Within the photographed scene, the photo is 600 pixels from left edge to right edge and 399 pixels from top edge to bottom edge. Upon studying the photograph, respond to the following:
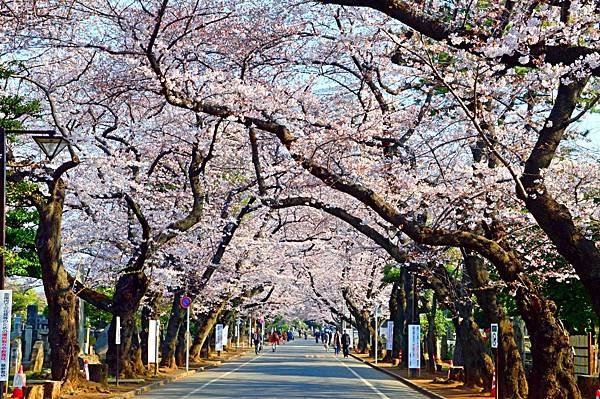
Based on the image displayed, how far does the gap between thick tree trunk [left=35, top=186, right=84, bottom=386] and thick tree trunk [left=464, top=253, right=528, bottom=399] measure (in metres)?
9.47

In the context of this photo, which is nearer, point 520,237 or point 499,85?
point 499,85

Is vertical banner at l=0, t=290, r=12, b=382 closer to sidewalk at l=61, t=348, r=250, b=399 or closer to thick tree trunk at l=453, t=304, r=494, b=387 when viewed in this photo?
sidewalk at l=61, t=348, r=250, b=399

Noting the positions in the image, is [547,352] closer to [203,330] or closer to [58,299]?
[58,299]

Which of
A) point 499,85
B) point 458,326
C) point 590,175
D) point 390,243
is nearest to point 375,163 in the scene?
point 390,243

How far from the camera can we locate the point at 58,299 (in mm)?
22344

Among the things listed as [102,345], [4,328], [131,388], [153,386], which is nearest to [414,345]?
[153,386]

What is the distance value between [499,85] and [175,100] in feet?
17.4

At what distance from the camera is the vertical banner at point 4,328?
14070 millimetres

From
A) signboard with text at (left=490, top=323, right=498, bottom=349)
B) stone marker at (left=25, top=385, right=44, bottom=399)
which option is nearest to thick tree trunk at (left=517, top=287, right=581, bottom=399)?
signboard with text at (left=490, top=323, right=498, bottom=349)

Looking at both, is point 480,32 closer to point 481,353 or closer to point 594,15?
point 594,15

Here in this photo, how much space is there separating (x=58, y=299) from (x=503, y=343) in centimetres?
1040

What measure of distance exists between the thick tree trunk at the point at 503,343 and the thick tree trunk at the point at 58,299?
9475mm

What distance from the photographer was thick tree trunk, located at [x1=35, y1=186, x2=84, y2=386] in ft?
72.1

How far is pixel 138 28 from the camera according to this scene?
17.2 metres
